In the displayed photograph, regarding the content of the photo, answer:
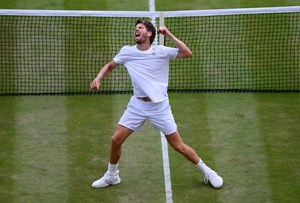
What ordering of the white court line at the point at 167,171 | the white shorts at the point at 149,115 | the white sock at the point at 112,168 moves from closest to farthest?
the white shorts at the point at 149,115 → the white court line at the point at 167,171 → the white sock at the point at 112,168

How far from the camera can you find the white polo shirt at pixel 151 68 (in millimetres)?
10156

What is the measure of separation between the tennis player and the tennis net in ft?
11.0

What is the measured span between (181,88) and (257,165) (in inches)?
131

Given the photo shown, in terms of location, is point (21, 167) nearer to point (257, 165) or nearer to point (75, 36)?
point (257, 165)

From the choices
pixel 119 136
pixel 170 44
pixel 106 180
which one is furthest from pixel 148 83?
pixel 170 44

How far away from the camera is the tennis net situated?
14.3 m

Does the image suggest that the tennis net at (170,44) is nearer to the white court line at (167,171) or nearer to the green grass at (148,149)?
the green grass at (148,149)

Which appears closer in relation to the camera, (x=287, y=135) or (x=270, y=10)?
(x=287, y=135)

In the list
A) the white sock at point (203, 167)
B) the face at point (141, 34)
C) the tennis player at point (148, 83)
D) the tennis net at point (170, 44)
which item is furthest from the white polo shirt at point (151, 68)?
the tennis net at point (170, 44)

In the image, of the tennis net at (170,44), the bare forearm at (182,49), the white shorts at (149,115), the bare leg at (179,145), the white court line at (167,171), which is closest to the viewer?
the bare forearm at (182,49)

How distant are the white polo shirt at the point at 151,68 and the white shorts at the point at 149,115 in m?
0.17

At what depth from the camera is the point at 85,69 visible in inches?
587

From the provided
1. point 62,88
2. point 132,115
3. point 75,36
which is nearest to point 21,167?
point 132,115

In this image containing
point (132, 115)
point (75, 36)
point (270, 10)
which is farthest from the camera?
point (75, 36)
